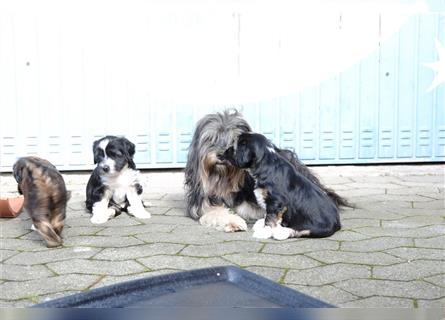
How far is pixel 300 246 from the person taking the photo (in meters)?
4.46

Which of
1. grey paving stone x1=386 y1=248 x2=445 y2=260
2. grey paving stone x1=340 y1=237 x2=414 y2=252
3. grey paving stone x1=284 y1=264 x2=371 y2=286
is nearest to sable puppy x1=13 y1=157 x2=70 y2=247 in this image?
grey paving stone x1=284 y1=264 x2=371 y2=286

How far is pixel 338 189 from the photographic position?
677cm

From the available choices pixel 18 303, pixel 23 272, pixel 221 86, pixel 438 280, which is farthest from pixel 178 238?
pixel 221 86

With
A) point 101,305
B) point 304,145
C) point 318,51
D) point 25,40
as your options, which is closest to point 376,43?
point 318,51

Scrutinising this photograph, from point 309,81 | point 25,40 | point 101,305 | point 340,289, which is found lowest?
point 340,289

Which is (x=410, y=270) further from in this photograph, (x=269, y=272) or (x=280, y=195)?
(x=280, y=195)

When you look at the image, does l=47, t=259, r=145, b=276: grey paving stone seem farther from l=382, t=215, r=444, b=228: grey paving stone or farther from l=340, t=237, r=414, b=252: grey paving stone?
l=382, t=215, r=444, b=228: grey paving stone

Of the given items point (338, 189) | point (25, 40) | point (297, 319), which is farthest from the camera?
point (25, 40)

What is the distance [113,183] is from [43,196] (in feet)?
3.51

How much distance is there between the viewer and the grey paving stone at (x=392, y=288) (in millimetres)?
3463

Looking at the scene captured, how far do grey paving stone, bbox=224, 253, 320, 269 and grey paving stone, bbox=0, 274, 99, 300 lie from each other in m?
0.92

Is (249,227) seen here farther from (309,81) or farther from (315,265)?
(309,81)

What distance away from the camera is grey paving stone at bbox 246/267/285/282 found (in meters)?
3.80

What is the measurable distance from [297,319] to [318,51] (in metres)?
6.15
